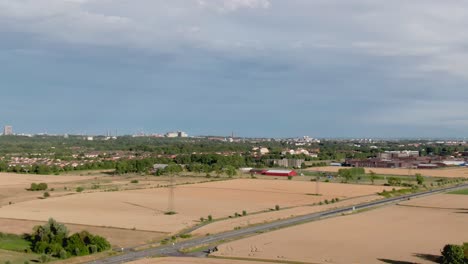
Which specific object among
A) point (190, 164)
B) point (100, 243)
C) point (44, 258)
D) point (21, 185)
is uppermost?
point (190, 164)

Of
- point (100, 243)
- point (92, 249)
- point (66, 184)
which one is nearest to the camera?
point (92, 249)

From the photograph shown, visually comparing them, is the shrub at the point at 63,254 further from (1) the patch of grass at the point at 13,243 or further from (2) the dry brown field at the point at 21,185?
(2) the dry brown field at the point at 21,185

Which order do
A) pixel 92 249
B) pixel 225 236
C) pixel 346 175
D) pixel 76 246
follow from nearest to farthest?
pixel 92 249 → pixel 76 246 → pixel 225 236 → pixel 346 175

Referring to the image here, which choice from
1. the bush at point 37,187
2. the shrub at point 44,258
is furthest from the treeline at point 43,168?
the shrub at point 44,258

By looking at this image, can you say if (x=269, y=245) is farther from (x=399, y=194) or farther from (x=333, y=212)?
(x=399, y=194)

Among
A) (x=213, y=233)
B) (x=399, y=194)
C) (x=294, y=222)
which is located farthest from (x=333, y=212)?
(x=399, y=194)

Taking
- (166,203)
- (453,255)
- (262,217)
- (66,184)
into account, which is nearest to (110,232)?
(262,217)

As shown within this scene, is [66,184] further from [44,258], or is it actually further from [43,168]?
[44,258]

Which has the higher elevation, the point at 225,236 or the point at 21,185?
the point at 21,185
